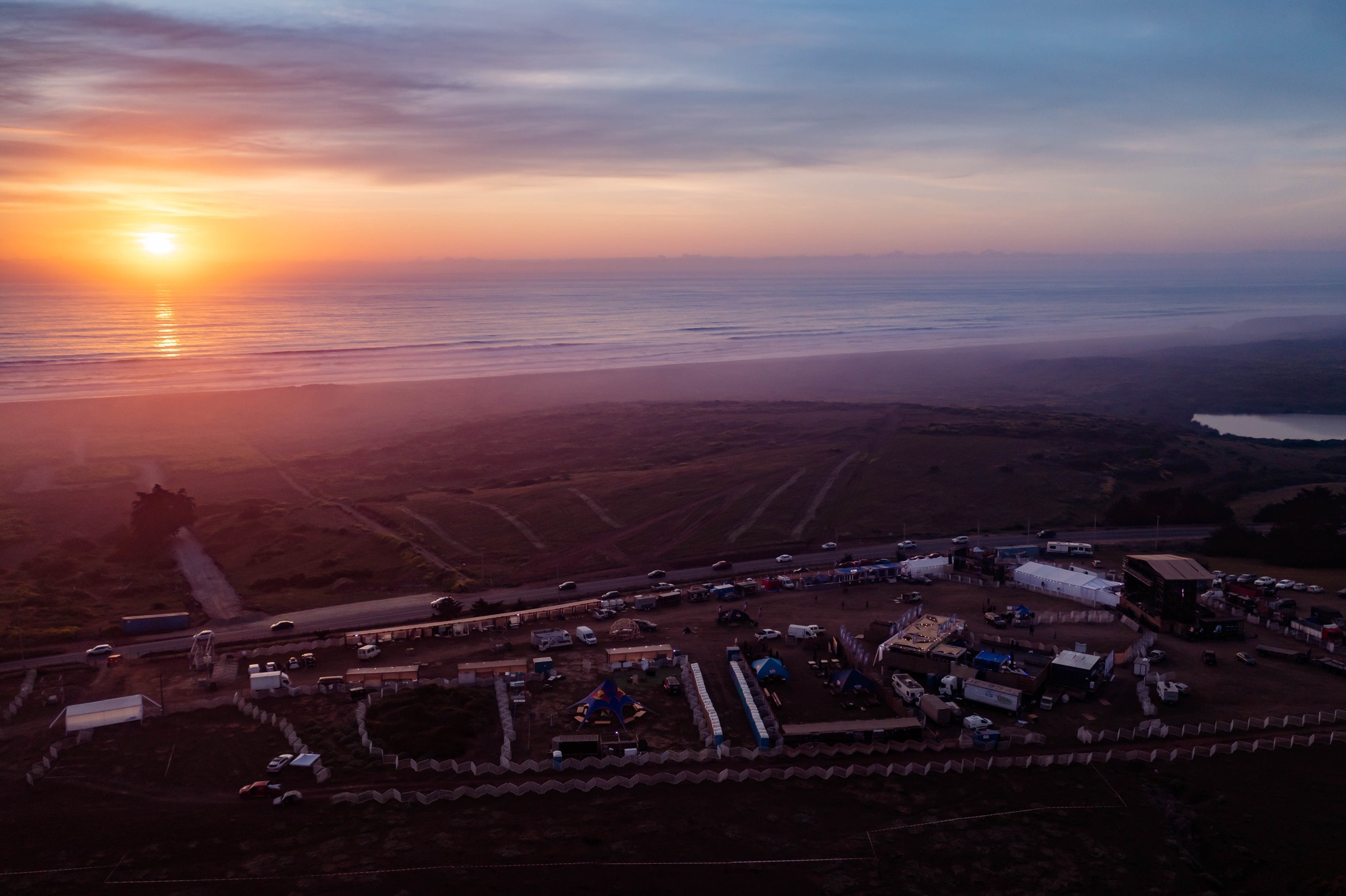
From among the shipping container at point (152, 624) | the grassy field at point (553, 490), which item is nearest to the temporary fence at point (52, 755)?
the shipping container at point (152, 624)

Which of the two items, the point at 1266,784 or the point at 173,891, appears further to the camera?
the point at 1266,784

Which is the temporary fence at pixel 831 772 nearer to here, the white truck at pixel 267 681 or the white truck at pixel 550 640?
the white truck at pixel 267 681

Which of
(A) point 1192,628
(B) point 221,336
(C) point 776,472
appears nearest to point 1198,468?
(C) point 776,472

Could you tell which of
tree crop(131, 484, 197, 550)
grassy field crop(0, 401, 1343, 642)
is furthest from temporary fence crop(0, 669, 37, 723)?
tree crop(131, 484, 197, 550)

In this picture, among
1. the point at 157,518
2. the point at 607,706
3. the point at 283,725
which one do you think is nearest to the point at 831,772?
the point at 607,706

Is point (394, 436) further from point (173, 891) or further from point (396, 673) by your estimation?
point (173, 891)

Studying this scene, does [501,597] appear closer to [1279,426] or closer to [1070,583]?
[1070,583]
